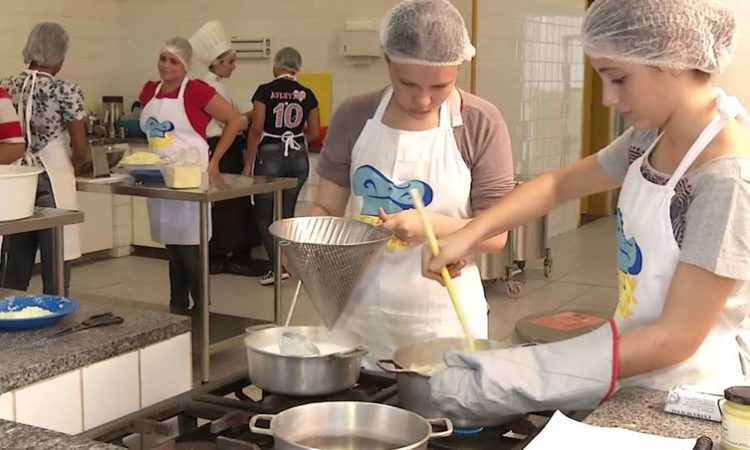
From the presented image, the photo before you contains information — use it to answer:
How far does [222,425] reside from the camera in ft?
4.21

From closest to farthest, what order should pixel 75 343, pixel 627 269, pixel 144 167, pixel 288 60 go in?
pixel 627 269
pixel 75 343
pixel 144 167
pixel 288 60

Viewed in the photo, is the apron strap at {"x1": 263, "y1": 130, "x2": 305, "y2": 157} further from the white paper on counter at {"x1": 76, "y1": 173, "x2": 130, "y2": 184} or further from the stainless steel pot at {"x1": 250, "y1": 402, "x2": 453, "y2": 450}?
the stainless steel pot at {"x1": 250, "y1": 402, "x2": 453, "y2": 450}

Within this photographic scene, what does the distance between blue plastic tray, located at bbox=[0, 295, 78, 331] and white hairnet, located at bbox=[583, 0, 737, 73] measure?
3.47 ft

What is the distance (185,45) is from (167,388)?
10.6 feet

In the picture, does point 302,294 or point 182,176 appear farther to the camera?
point 302,294

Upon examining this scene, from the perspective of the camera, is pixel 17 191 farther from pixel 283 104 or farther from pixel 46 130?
pixel 283 104

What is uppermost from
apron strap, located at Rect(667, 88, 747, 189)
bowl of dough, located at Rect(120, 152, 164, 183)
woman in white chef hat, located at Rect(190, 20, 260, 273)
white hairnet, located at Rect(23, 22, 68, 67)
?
white hairnet, located at Rect(23, 22, 68, 67)

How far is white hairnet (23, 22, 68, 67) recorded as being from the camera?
4.31 m

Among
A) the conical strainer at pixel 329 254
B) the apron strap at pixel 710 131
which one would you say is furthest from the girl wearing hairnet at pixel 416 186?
the apron strap at pixel 710 131

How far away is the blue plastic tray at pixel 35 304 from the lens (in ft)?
5.34

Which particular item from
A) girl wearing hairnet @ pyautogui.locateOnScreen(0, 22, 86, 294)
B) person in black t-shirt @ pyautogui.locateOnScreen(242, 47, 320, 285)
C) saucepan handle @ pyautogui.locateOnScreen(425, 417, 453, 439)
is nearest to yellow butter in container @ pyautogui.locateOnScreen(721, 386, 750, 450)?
saucepan handle @ pyautogui.locateOnScreen(425, 417, 453, 439)

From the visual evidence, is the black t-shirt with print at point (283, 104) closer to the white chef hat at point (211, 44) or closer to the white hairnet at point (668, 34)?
the white chef hat at point (211, 44)

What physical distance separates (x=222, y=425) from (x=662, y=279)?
2.23 ft

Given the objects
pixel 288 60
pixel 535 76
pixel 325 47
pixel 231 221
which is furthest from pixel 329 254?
pixel 535 76
